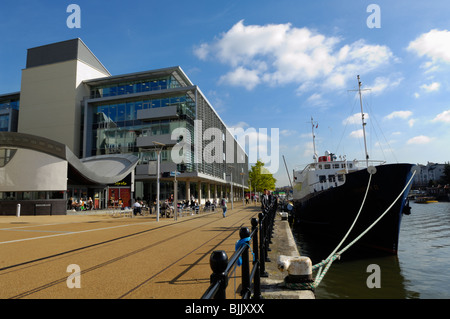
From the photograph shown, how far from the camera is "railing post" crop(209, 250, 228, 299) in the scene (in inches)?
62.9

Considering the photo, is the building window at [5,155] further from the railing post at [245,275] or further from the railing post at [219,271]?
the railing post at [219,271]

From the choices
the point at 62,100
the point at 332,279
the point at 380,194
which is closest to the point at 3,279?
the point at 332,279

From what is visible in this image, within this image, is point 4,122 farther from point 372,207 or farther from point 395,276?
point 395,276

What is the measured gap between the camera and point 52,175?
2497 cm

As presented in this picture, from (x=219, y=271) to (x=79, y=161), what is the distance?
29523 millimetres

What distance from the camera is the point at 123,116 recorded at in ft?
139

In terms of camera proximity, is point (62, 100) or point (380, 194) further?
point (62, 100)

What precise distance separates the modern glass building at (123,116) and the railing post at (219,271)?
3463 cm

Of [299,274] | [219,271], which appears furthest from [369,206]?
[219,271]

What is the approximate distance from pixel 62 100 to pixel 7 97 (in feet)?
59.5

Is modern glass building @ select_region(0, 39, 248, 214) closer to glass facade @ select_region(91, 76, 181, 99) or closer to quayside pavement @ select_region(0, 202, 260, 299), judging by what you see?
glass facade @ select_region(91, 76, 181, 99)

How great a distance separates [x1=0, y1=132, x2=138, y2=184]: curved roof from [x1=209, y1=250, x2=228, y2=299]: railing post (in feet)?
92.1
